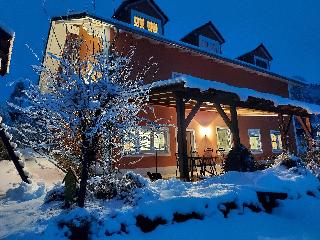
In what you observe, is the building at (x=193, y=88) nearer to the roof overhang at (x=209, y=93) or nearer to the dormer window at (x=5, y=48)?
the roof overhang at (x=209, y=93)

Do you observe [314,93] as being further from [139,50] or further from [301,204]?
[301,204]

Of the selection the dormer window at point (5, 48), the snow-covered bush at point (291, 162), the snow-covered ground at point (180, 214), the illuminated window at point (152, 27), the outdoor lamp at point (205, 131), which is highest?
the illuminated window at point (152, 27)

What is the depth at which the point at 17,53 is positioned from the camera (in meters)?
139

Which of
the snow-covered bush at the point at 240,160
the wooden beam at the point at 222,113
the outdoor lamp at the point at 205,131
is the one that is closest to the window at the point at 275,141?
the outdoor lamp at the point at 205,131

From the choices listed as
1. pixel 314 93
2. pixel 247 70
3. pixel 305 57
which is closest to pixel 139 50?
pixel 247 70

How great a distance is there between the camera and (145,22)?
16578 mm

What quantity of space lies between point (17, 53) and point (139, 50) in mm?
142608

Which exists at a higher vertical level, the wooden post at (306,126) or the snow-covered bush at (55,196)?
the wooden post at (306,126)

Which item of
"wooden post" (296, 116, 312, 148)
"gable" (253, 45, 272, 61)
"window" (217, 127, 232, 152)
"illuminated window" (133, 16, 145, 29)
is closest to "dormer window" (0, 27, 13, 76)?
"illuminated window" (133, 16, 145, 29)

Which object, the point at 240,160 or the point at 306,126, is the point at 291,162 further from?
the point at 306,126

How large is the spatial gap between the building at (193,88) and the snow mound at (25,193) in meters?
3.87

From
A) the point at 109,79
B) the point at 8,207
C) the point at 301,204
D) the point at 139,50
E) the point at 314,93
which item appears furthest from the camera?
the point at 314,93

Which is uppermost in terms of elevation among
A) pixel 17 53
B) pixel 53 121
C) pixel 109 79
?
pixel 17 53

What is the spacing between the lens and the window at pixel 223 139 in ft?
58.0
